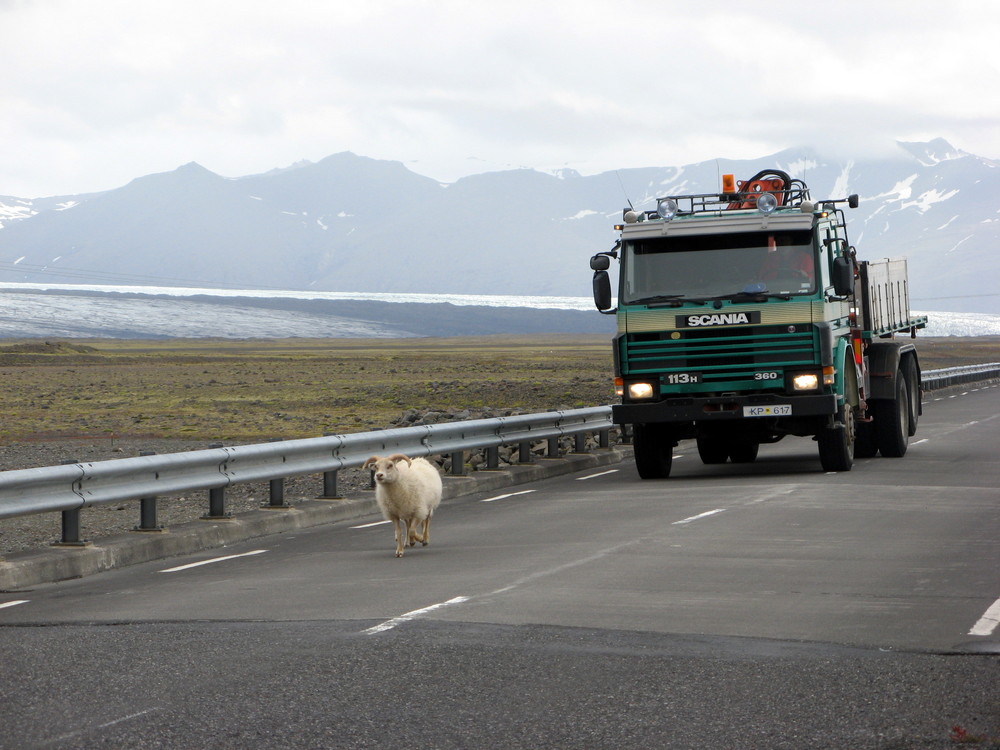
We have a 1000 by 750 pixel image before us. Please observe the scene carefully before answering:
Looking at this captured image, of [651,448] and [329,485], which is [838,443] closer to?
[651,448]

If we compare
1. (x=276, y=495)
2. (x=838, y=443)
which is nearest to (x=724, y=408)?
(x=838, y=443)

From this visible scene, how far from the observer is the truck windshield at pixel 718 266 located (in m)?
18.6

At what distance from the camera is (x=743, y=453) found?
2358 cm

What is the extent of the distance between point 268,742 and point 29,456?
2154cm

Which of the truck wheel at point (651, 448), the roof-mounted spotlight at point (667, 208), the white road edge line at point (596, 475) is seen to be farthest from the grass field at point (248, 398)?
the roof-mounted spotlight at point (667, 208)

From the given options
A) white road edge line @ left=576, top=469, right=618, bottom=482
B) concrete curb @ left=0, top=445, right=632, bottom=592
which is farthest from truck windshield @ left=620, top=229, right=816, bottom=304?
concrete curb @ left=0, top=445, right=632, bottom=592

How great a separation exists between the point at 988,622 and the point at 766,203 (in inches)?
413

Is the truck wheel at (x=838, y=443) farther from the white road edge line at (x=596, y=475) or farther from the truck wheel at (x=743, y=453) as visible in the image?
the white road edge line at (x=596, y=475)

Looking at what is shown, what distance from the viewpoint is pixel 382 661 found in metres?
7.78

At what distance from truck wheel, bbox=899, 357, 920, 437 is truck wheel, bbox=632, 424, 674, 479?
5.44 metres

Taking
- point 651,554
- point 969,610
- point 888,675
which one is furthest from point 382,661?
point 651,554

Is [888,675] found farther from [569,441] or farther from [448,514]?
[569,441]

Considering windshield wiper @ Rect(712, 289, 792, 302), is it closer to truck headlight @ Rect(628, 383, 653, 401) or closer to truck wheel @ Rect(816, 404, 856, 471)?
truck headlight @ Rect(628, 383, 653, 401)

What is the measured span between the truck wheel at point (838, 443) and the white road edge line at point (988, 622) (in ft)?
33.6
